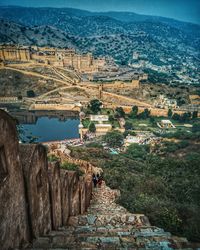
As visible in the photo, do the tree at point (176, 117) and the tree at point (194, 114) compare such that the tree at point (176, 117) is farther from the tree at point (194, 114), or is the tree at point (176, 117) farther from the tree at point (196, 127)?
the tree at point (196, 127)

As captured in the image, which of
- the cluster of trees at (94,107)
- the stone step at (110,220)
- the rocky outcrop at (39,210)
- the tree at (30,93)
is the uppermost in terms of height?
the rocky outcrop at (39,210)

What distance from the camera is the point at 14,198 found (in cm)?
417

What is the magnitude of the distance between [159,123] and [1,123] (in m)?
48.8

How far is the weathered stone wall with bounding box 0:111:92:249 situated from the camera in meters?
3.88

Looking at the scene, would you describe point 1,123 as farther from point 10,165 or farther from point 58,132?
point 58,132

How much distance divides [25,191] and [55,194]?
1.50 meters

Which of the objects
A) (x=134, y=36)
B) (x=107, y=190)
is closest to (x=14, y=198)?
(x=107, y=190)

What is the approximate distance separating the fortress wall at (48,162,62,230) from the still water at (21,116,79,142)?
1485 inches

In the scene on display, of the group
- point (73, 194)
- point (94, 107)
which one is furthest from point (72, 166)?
point (94, 107)

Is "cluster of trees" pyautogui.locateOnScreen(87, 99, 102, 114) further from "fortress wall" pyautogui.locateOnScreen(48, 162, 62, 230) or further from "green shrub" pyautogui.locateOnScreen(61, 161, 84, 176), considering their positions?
"fortress wall" pyautogui.locateOnScreen(48, 162, 62, 230)

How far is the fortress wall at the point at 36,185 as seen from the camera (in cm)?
463

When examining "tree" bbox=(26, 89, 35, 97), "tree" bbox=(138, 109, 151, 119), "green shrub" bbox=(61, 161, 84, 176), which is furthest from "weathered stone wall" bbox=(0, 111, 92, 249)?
"tree" bbox=(26, 89, 35, 97)

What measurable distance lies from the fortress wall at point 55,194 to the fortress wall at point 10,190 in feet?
4.24

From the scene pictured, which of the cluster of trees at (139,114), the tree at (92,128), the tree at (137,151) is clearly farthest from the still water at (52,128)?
the tree at (137,151)
